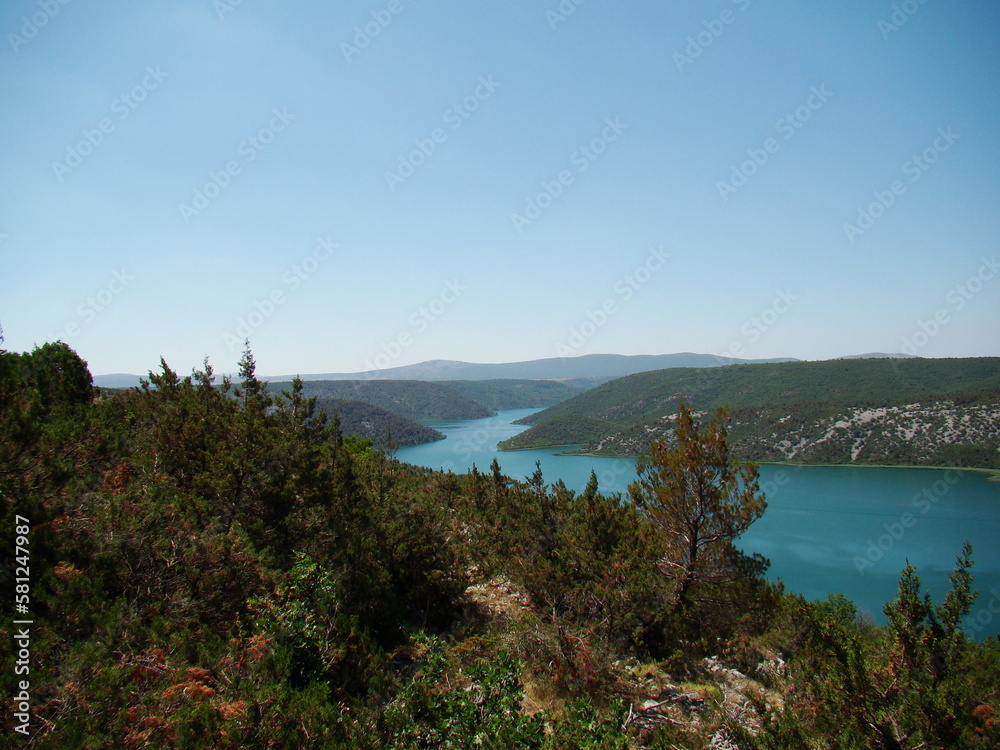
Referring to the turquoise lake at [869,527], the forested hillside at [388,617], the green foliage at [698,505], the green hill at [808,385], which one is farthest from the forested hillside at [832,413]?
the forested hillside at [388,617]

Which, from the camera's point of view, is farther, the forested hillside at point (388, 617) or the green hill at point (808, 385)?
the green hill at point (808, 385)

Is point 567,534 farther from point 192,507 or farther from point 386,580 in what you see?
point 192,507

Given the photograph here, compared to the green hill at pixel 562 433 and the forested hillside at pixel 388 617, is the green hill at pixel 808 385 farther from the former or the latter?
the forested hillside at pixel 388 617

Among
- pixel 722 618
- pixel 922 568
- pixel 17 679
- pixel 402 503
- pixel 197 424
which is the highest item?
pixel 197 424

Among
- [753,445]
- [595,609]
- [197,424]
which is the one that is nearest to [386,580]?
[595,609]

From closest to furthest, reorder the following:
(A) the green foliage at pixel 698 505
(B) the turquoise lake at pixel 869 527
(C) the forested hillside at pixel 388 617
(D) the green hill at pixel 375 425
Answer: (C) the forested hillside at pixel 388 617 → (A) the green foliage at pixel 698 505 → (B) the turquoise lake at pixel 869 527 → (D) the green hill at pixel 375 425

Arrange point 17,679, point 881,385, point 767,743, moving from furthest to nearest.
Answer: point 881,385 → point 767,743 → point 17,679

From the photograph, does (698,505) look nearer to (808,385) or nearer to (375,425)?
(375,425)
